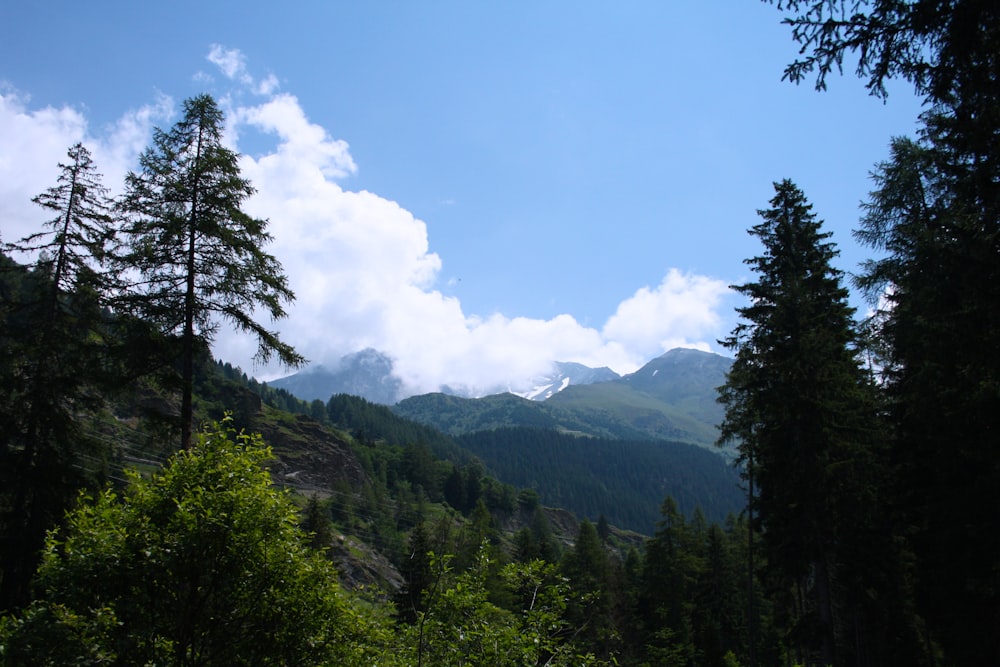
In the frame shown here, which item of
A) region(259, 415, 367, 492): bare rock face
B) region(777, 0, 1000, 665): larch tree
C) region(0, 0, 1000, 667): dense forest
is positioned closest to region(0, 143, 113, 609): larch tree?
region(0, 0, 1000, 667): dense forest

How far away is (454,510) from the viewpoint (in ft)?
41.8

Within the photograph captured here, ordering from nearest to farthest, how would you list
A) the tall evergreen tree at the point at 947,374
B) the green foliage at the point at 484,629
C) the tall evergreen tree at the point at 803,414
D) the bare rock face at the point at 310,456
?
the green foliage at the point at 484,629 < the tall evergreen tree at the point at 947,374 < the tall evergreen tree at the point at 803,414 < the bare rock face at the point at 310,456

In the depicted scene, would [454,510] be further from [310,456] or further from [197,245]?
[310,456]

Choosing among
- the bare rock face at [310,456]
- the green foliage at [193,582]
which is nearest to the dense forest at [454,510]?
the green foliage at [193,582]

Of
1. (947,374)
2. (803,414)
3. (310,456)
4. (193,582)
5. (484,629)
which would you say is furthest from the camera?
(310,456)

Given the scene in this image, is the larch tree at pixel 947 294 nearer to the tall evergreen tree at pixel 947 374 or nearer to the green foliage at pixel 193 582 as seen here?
the tall evergreen tree at pixel 947 374

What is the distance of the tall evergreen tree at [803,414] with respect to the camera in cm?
1655

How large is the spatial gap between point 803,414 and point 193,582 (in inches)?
669

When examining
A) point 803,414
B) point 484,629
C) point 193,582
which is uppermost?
point 803,414

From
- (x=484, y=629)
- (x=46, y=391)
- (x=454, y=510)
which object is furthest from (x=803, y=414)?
(x=46, y=391)

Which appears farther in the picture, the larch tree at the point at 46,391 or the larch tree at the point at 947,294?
the larch tree at the point at 46,391

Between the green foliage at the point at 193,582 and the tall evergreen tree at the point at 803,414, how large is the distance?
50.0 feet

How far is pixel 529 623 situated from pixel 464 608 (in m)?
0.88

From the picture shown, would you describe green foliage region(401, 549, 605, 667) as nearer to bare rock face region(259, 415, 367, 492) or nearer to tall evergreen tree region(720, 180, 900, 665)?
tall evergreen tree region(720, 180, 900, 665)
